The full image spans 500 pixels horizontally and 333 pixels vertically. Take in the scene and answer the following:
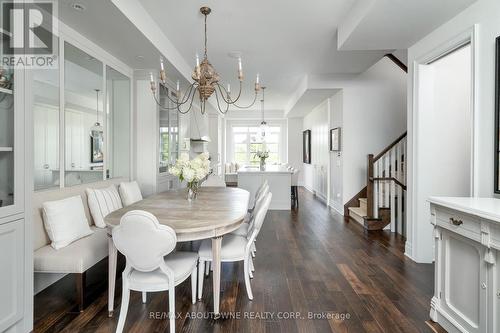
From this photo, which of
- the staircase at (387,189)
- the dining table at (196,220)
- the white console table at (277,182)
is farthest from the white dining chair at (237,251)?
the white console table at (277,182)

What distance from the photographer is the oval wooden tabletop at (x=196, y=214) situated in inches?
77.9

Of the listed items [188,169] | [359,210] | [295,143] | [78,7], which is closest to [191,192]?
[188,169]

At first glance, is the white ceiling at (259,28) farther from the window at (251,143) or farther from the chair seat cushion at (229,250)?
the window at (251,143)

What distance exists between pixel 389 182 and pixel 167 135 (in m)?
3.95

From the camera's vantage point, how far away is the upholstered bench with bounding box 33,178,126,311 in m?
2.18

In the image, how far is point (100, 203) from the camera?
3.12 metres

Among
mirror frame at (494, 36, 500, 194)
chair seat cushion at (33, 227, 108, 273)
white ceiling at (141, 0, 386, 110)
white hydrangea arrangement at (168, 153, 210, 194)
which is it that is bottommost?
chair seat cushion at (33, 227, 108, 273)

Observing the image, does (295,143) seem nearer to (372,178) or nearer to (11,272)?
(372,178)

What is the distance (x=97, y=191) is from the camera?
3.16 meters

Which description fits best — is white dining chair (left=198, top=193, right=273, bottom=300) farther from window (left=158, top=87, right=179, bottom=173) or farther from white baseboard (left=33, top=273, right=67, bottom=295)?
window (left=158, top=87, right=179, bottom=173)

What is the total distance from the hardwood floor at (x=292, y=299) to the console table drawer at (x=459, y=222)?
2.55 feet

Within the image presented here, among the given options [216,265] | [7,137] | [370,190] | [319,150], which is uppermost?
[319,150]

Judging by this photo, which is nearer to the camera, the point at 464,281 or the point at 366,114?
the point at 464,281

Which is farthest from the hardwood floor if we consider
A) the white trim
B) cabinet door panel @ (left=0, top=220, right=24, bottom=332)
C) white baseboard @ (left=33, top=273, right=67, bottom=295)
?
the white trim
